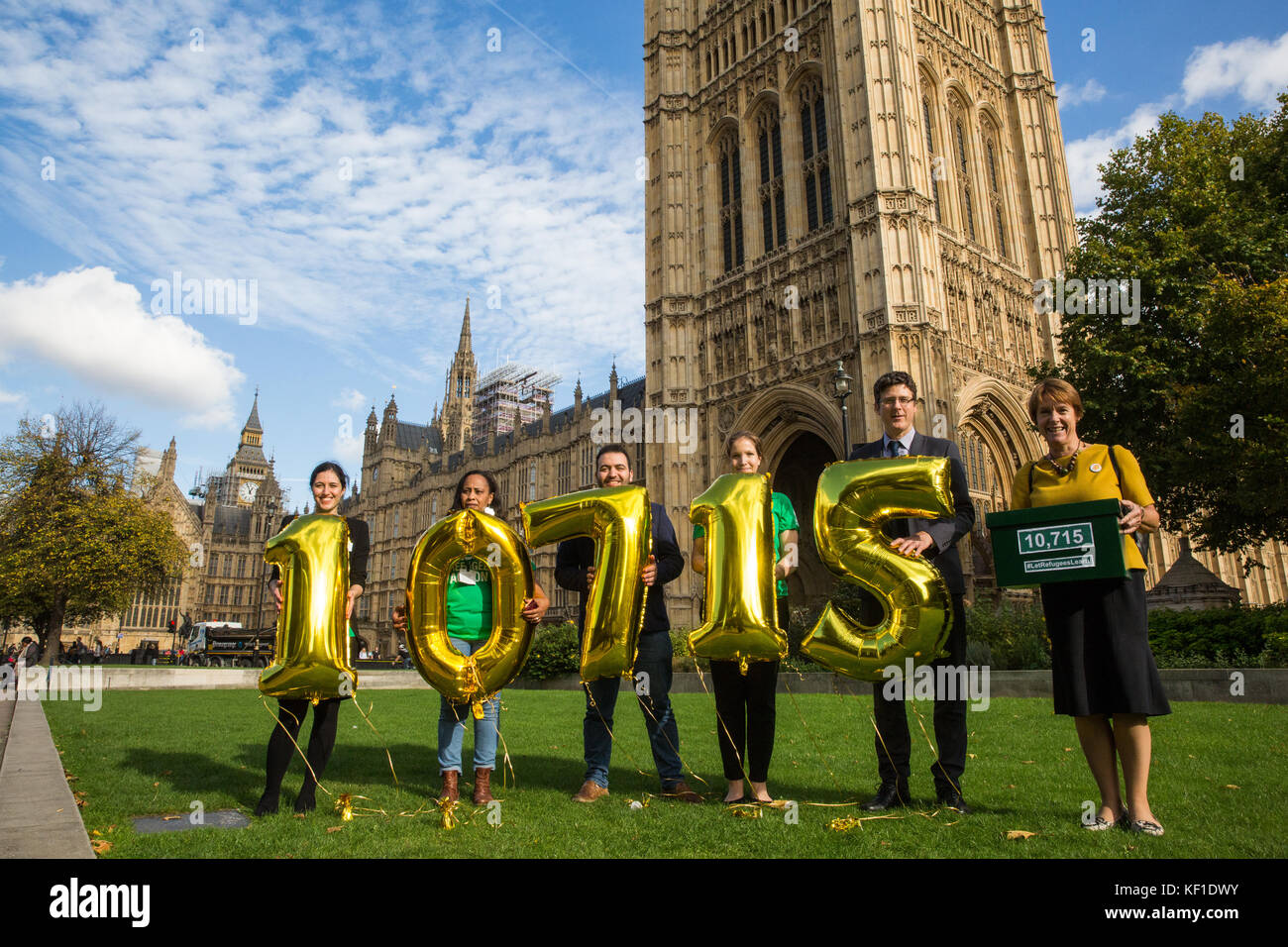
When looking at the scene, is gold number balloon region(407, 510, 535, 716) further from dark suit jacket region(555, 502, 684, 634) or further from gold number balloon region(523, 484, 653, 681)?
dark suit jacket region(555, 502, 684, 634)

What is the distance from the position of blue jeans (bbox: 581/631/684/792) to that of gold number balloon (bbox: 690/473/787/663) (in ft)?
1.59

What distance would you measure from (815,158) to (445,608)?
92.0 ft

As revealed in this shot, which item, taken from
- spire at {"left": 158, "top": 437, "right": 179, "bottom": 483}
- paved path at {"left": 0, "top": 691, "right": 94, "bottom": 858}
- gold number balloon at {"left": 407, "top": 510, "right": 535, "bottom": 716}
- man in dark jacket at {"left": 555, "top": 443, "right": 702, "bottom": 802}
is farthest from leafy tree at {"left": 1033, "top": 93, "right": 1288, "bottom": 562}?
spire at {"left": 158, "top": 437, "right": 179, "bottom": 483}

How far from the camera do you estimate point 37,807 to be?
3889 mm

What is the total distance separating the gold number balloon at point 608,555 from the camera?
4492 mm

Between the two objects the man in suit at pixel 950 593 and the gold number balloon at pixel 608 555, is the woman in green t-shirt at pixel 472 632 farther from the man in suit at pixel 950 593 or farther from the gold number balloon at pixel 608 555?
the man in suit at pixel 950 593

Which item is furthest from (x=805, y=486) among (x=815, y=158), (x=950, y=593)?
(x=950, y=593)

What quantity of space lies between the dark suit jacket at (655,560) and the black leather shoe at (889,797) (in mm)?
1582

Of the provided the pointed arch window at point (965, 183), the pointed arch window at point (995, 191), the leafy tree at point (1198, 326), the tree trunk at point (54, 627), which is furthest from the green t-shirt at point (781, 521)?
the tree trunk at point (54, 627)

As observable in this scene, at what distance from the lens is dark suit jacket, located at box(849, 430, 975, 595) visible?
4375 mm

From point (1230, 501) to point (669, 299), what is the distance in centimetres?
2058

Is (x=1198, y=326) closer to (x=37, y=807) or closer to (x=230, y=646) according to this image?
(x=37, y=807)

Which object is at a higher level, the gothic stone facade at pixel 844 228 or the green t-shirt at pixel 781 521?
the gothic stone facade at pixel 844 228

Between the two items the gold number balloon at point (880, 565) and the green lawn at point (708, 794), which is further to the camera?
the gold number balloon at point (880, 565)
